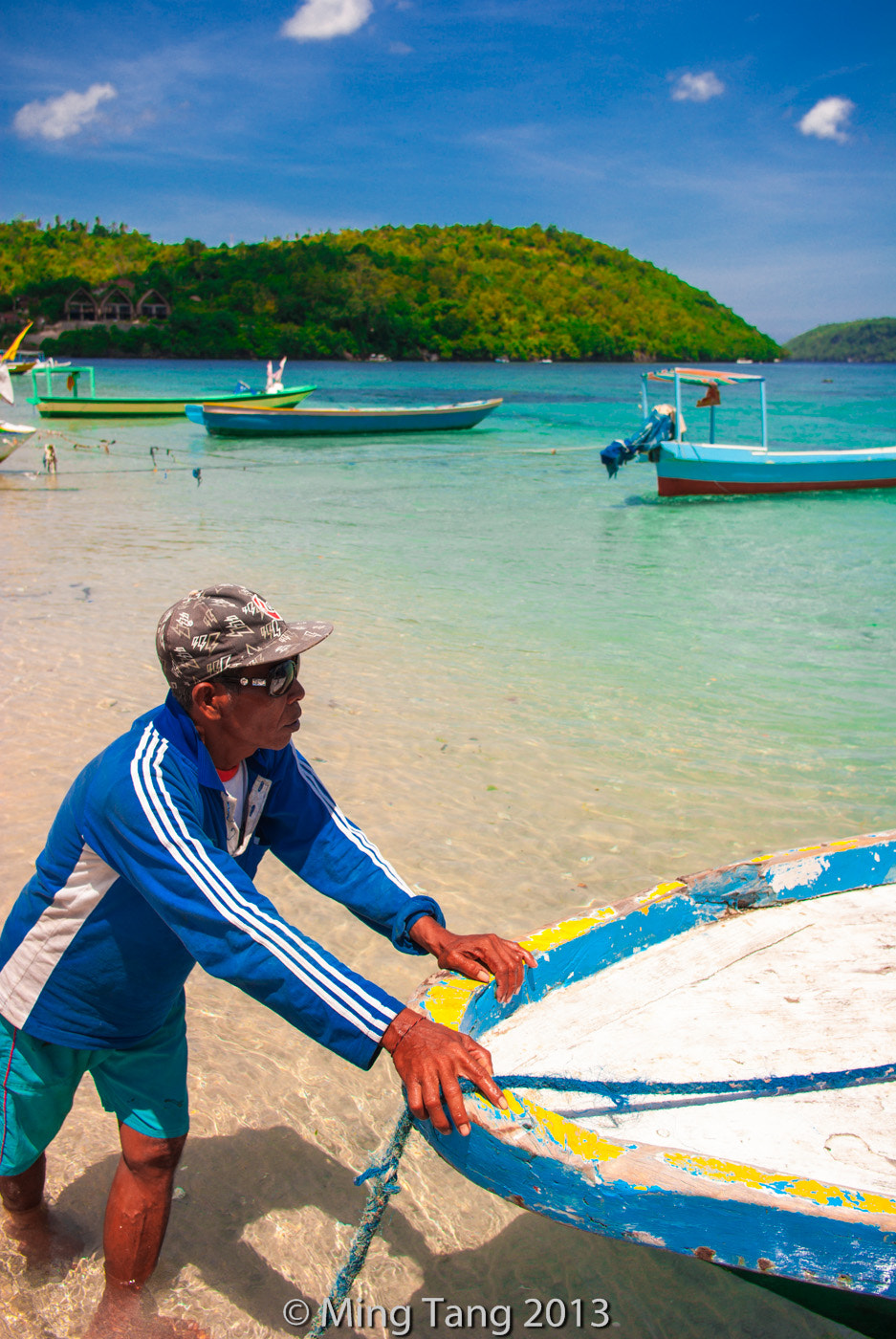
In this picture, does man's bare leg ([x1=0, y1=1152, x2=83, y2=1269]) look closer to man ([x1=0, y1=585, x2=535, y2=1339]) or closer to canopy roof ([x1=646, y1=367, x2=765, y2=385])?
man ([x1=0, y1=585, x2=535, y2=1339])

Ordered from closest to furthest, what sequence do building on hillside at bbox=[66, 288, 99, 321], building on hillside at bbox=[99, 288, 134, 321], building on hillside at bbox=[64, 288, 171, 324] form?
building on hillside at bbox=[66, 288, 99, 321], building on hillside at bbox=[64, 288, 171, 324], building on hillside at bbox=[99, 288, 134, 321]

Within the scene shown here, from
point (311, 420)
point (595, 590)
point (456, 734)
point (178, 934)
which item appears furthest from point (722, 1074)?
point (311, 420)

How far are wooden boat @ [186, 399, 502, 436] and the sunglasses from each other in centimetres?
2551

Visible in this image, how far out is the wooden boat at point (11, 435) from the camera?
18.6 metres

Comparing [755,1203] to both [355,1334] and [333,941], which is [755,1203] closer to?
[355,1334]

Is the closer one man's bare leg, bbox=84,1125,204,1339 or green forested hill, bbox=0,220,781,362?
man's bare leg, bbox=84,1125,204,1339

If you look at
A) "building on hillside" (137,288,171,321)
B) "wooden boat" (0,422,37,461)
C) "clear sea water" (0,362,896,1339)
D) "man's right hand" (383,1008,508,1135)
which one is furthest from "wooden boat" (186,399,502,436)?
"building on hillside" (137,288,171,321)

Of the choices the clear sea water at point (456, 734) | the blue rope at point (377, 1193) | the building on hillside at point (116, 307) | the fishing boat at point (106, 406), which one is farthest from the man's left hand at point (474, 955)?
the building on hillside at point (116, 307)

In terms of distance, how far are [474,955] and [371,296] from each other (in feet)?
371

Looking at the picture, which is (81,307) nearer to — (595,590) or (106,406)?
(106,406)

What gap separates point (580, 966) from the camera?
2262 mm

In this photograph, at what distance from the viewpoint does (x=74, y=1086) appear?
195 centimetres

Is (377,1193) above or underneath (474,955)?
underneath

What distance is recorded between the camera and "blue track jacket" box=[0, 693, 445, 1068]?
152cm
